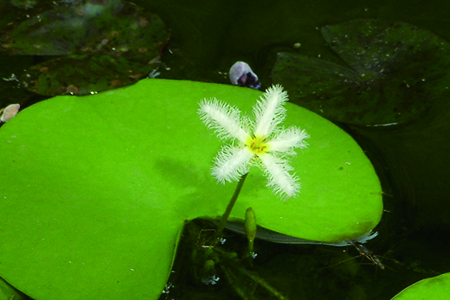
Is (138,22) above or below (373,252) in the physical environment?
above

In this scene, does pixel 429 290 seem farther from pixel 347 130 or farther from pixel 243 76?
pixel 243 76

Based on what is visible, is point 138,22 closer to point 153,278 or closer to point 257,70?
point 257,70

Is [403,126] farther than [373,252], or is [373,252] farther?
[403,126]

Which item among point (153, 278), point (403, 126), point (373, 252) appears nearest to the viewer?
point (153, 278)

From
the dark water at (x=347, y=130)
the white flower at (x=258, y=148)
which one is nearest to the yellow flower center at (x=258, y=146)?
the white flower at (x=258, y=148)

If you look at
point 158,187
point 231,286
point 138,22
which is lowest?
point 231,286

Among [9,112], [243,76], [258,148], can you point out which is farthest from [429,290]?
[9,112]

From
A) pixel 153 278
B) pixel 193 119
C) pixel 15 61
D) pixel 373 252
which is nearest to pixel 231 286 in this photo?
pixel 153 278
